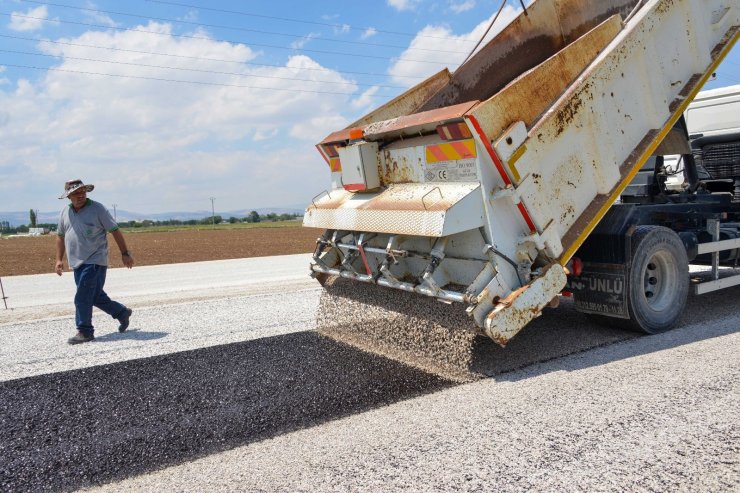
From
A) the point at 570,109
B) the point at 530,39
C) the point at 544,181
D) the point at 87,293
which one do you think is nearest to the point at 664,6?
the point at 530,39

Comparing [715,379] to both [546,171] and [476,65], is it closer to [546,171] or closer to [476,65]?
[546,171]

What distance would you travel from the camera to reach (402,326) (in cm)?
485

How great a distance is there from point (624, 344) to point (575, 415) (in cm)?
176

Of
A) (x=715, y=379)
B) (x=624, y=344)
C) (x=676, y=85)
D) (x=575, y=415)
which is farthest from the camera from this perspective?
(x=676, y=85)

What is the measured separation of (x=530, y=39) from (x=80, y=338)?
490cm

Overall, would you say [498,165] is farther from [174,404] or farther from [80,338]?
[80,338]

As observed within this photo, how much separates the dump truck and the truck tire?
0.01m

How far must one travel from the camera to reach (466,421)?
10.7ft

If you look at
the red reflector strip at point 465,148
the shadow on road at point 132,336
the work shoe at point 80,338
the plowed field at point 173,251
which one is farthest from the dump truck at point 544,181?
the plowed field at point 173,251

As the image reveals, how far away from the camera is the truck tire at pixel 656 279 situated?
489 centimetres

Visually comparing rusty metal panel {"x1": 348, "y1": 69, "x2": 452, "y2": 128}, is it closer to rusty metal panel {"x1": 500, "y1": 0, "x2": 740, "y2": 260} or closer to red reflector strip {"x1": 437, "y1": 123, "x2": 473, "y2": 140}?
red reflector strip {"x1": 437, "y1": 123, "x2": 473, "y2": 140}

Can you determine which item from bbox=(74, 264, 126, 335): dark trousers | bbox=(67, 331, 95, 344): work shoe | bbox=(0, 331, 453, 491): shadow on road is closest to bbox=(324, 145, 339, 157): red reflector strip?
bbox=(0, 331, 453, 491): shadow on road

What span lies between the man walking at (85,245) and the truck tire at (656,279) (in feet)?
15.1

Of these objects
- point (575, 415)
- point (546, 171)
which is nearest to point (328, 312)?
point (546, 171)
